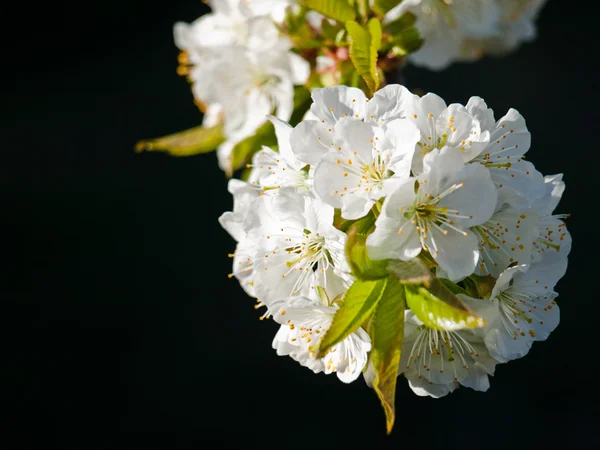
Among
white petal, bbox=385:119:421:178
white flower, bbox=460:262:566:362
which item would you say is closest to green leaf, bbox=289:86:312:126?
white petal, bbox=385:119:421:178

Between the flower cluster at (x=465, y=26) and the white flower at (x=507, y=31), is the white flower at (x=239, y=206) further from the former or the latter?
the white flower at (x=507, y=31)

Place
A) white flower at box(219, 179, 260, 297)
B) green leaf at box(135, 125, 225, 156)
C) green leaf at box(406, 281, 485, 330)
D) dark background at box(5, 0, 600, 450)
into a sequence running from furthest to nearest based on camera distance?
dark background at box(5, 0, 600, 450) → green leaf at box(135, 125, 225, 156) → white flower at box(219, 179, 260, 297) → green leaf at box(406, 281, 485, 330)

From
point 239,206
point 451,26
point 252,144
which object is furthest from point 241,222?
point 451,26

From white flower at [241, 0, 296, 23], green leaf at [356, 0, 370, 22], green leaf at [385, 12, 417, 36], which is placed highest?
white flower at [241, 0, 296, 23]

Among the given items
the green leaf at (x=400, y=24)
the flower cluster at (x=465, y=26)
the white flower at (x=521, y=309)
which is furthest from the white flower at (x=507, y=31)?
the white flower at (x=521, y=309)

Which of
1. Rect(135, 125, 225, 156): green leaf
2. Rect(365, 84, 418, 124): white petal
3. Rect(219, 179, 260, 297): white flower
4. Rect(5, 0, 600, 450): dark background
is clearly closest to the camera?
Rect(365, 84, 418, 124): white petal

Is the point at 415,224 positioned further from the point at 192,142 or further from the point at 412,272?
the point at 192,142

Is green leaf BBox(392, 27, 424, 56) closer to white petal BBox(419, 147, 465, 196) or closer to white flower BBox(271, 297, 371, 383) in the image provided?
white petal BBox(419, 147, 465, 196)
